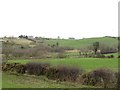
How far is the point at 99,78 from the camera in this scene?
28469 millimetres

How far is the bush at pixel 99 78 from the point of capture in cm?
2741

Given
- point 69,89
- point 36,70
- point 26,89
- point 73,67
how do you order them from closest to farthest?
1. point 26,89
2. point 69,89
3. point 73,67
4. point 36,70

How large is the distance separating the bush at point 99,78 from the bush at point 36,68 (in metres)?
8.20

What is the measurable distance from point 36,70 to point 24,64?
325 cm

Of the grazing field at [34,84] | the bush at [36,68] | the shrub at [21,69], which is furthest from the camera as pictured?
the shrub at [21,69]

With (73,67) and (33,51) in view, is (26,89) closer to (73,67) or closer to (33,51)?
(73,67)

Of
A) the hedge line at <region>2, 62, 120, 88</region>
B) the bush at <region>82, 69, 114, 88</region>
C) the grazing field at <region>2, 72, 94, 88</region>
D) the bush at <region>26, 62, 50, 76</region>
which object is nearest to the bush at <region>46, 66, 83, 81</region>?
the hedge line at <region>2, 62, 120, 88</region>

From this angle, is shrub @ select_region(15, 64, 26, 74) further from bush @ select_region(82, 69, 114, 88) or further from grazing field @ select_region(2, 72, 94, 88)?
bush @ select_region(82, 69, 114, 88)

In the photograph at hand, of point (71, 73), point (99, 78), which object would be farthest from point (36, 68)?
point (99, 78)

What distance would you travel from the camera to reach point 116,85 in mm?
26297

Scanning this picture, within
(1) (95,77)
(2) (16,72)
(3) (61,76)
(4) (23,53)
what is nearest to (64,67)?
(3) (61,76)

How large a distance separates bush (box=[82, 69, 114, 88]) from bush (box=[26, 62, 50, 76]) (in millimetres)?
8198

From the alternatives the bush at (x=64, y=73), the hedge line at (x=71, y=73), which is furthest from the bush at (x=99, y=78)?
the bush at (x=64, y=73)

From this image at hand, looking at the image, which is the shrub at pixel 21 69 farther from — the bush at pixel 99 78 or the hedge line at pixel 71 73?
the bush at pixel 99 78
